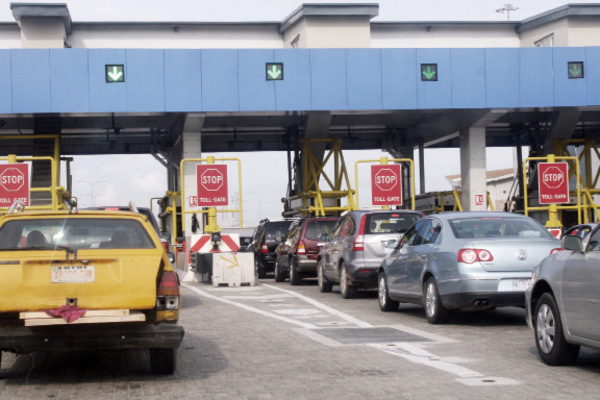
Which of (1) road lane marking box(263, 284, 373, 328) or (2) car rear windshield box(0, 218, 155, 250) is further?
(1) road lane marking box(263, 284, 373, 328)

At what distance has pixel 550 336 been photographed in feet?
29.7

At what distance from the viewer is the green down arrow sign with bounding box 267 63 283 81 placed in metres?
33.0

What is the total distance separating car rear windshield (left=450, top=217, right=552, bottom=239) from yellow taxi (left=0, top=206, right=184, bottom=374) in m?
5.76

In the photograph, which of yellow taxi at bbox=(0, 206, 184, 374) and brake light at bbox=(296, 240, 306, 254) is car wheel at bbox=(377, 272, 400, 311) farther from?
brake light at bbox=(296, 240, 306, 254)

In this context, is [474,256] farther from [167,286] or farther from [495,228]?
[167,286]

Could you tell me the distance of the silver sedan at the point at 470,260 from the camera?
12141 mm

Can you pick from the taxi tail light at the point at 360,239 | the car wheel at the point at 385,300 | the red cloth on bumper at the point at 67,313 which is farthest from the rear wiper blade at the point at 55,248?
the taxi tail light at the point at 360,239

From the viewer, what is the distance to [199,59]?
32719mm

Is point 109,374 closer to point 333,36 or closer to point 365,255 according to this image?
point 365,255

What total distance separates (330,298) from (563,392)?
1124 cm

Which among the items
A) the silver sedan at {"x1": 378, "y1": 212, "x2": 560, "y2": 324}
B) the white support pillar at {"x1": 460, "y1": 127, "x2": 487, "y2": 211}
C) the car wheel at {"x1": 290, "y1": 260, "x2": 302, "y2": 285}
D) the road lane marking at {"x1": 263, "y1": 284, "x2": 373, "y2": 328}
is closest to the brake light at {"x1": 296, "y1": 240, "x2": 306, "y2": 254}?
the car wheel at {"x1": 290, "y1": 260, "x2": 302, "y2": 285}

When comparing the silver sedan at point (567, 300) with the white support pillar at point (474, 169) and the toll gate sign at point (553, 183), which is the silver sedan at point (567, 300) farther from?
the white support pillar at point (474, 169)

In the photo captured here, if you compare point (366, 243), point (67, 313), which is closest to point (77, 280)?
point (67, 313)

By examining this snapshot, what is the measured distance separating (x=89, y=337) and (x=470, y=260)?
589 cm
